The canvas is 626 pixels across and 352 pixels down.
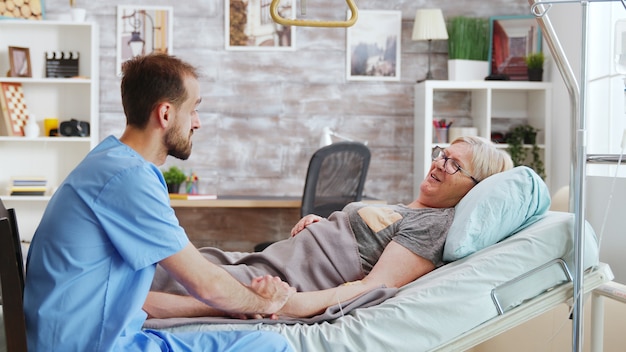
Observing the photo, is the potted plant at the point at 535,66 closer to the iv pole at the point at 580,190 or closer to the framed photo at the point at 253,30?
the framed photo at the point at 253,30

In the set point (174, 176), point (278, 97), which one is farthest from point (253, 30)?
point (174, 176)

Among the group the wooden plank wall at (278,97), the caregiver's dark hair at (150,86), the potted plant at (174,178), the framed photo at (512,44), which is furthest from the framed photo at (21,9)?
the caregiver's dark hair at (150,86)

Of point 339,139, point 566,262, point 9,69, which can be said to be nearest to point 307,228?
point 566,262

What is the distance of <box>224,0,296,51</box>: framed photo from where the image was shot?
5117 millimetres

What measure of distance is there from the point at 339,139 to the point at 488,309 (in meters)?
3.21

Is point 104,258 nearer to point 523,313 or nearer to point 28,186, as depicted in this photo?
point 523,313

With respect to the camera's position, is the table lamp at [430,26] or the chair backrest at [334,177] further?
the table lamp at [430,26]

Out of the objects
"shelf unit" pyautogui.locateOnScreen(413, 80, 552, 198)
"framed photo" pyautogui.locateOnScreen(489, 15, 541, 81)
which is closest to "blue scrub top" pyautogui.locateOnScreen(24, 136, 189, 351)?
"shelf unit" pyautogui.locateOnScreen(413, 80, 552, 198)

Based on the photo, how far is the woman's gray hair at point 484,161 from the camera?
2510 millimetres

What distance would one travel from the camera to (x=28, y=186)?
4891mm

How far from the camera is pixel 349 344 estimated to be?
1.99 metres

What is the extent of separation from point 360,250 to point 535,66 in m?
2.93

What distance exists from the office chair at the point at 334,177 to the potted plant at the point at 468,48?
98 centimetres

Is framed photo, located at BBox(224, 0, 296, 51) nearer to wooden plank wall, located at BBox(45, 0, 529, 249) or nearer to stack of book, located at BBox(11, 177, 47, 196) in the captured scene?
wooden plank wall, located at BBox(45, 0, 529, 249)
